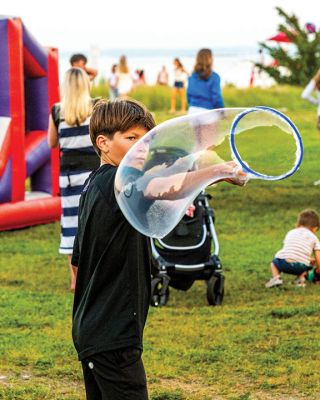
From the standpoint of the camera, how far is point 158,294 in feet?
25.8

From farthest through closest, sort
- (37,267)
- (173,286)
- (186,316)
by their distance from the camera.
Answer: (37,267)
(173,286)
(186,316)

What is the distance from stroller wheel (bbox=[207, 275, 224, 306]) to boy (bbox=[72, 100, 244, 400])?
4.09m

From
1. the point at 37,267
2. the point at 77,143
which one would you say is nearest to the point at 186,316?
the point at 77,143

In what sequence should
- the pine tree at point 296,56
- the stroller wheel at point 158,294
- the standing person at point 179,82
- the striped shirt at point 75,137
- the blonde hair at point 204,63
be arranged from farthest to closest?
the standing person at point 179,82 < the pine tree at point 296,56 < the blonde hair at point 204,63 < the striped shirt at point 75,137 < the stroller wheel at point 158,294

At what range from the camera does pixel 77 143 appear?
26.6 feet

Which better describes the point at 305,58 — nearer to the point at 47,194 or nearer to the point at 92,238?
the point at 47,194

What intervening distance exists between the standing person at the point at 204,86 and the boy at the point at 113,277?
919 centimetres

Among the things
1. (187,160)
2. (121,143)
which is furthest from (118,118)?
(187,160)

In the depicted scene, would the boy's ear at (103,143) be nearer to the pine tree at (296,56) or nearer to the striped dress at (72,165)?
the striped dress at (72,165)

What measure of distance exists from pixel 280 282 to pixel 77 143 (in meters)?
1.96

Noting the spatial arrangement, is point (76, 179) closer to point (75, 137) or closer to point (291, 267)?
point (75, 137)

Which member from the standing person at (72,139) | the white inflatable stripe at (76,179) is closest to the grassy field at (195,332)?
the standing person at (72,139)

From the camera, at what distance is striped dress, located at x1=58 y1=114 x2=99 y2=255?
8.09 m

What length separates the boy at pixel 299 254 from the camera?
841 centimetres
